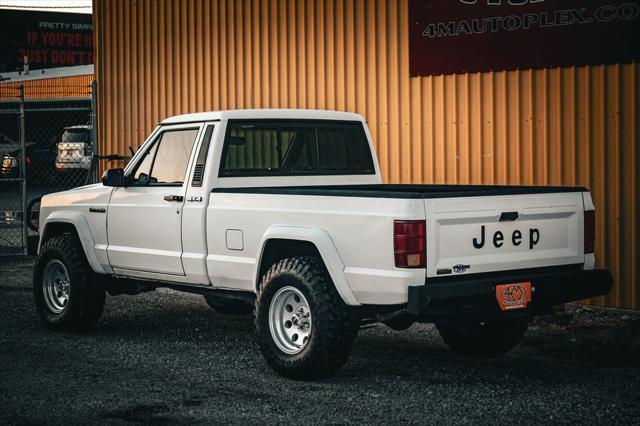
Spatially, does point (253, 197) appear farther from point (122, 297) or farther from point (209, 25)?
point (209, 25)

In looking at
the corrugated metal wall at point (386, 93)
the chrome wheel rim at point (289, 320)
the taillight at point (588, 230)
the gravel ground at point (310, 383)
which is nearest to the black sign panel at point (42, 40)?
the corrugated metal wall at point (386, 93)

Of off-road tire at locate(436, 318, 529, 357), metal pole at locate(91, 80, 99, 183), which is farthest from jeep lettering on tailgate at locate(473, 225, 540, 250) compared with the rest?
metal pole at locate(91, 80, 99, 183)

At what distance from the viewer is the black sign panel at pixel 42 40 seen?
1794 inches

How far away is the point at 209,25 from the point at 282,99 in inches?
72.9

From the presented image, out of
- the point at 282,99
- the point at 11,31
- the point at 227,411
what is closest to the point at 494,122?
the point at 282,99

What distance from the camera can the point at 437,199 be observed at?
619 cm

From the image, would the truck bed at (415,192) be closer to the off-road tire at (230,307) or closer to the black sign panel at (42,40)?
the off-road tire at (230,307)

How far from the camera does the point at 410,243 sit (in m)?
6.12

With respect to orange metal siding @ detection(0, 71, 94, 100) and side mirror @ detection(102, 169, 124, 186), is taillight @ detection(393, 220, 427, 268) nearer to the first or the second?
side mirror @ detection(102, 169, 124, 186)

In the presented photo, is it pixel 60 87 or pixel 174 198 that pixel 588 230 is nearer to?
pixel 174 198

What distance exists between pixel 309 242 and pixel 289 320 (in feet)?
1.85

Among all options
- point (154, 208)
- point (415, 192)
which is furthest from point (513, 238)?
point (154, 208)

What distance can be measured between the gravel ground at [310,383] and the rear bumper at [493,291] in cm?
54

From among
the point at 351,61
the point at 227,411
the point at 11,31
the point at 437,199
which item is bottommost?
the point at 227,411
